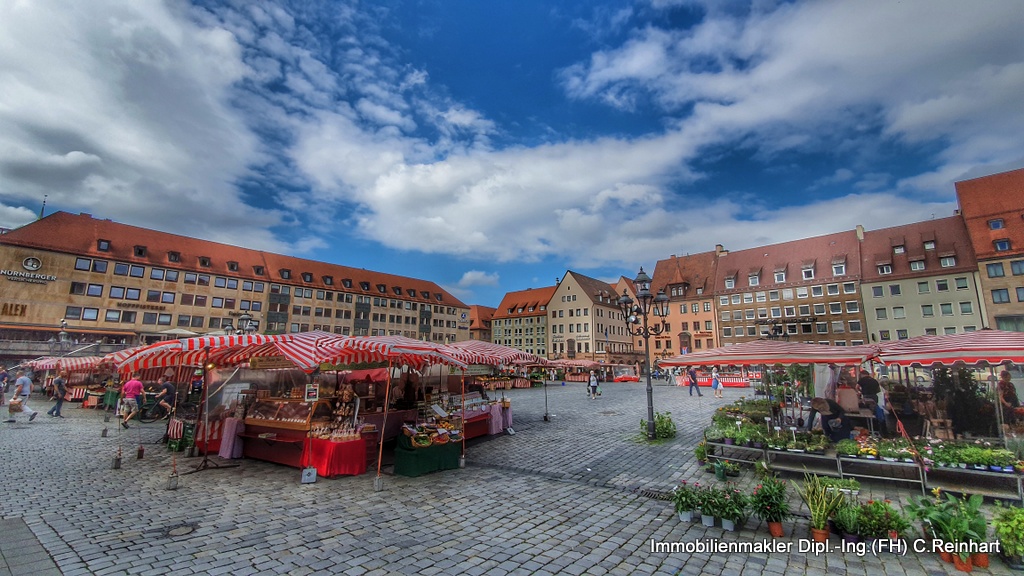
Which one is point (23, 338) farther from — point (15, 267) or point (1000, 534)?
point (1000, 534)

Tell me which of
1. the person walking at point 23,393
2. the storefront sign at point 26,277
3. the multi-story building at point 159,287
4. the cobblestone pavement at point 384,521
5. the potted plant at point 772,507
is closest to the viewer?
the cobblestone pavement at point 384,521

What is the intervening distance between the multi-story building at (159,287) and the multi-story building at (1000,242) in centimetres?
6860

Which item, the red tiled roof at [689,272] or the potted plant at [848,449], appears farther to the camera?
the red tiled roof at [689,272]

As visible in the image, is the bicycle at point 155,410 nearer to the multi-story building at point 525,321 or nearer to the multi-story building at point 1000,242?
the multi-story building at point 525,321

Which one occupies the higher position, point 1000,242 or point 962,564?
point 1000,242

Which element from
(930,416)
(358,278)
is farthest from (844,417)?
(358,278)

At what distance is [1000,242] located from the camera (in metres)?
41.7

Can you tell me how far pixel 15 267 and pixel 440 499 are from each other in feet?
192

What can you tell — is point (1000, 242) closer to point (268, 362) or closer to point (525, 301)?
point (268, 362)

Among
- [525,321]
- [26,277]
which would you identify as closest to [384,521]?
[26,277]

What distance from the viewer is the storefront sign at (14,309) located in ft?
136

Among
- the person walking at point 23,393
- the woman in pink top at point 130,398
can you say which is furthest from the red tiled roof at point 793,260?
the person walking at point 23,393

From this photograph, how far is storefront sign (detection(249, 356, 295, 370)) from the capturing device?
10719mm

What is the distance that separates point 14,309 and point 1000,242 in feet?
315
